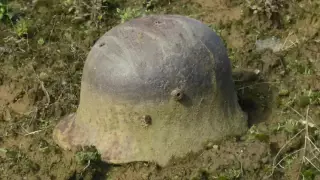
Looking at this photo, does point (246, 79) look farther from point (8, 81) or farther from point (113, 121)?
point (8, 81)

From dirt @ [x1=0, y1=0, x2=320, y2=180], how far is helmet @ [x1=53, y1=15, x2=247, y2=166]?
17 centimetres

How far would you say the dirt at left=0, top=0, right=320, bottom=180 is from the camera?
425 cm

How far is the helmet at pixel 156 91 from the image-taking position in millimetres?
4004

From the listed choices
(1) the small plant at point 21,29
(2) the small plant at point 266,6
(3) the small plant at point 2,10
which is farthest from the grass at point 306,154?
(3) the small plant at point 2,10

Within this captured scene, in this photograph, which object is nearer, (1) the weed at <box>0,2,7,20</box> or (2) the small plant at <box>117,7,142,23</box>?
(2) the small plant at <box>117,7,142,23</box>

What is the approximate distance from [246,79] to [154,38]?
5.39 ft

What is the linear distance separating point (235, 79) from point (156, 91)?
1.56 metres

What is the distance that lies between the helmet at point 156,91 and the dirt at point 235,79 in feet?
0.55

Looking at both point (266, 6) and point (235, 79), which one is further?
point (266, 6)

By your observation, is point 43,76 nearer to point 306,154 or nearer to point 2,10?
point 2,10

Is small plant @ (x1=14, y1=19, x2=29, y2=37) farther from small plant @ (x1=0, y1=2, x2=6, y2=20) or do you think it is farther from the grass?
the grass

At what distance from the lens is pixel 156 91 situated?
400cm

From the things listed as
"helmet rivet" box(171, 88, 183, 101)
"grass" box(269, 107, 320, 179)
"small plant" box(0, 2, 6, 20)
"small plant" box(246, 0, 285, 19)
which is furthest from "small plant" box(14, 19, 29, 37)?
"grass" box(269, 107, 320, 179)

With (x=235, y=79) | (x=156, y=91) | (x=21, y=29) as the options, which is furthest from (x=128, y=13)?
(x=156, y=91)
